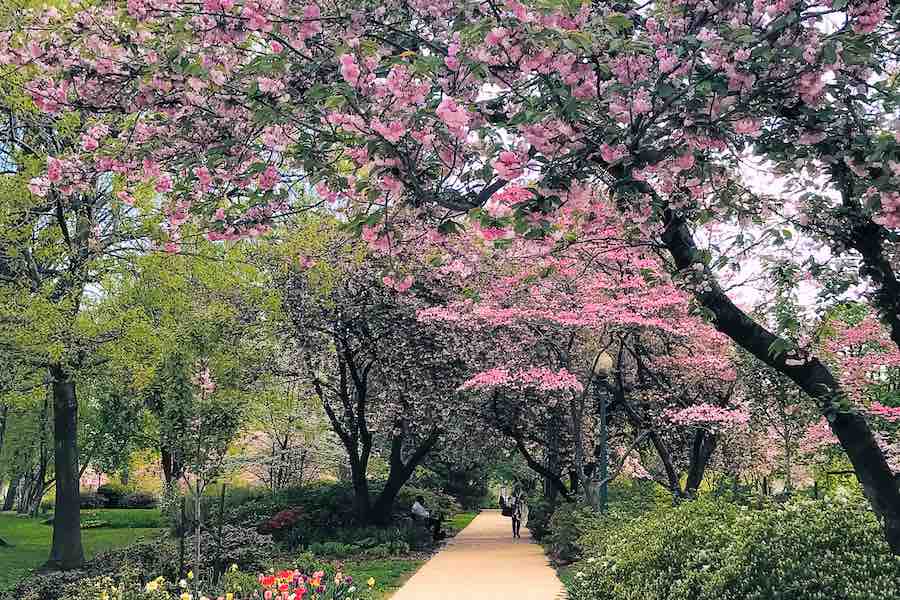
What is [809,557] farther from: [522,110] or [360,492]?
[360,492]

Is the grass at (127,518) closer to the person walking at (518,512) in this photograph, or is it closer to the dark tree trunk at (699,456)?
the person walking at (518,512)

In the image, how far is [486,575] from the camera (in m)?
11.6

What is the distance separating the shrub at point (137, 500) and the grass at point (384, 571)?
22895 millimetres

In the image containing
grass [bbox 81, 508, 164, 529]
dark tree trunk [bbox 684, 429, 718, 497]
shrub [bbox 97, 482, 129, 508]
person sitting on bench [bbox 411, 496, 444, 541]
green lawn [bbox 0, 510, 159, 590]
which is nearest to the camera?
green lawn [bbox 0, 510, 159, 590]

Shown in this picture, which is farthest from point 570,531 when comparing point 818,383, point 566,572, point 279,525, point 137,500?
point 137,500

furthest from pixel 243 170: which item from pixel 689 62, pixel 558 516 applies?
pixel 558 516

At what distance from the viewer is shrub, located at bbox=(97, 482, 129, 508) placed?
3381 cm

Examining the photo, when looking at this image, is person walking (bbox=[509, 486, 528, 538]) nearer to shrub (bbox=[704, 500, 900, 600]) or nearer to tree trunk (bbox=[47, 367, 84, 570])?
tree trunk (bbox=[47, 367, 84, 570])

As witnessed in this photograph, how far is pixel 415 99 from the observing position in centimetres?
340

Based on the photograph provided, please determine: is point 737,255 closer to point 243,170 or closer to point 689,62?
point 689,62

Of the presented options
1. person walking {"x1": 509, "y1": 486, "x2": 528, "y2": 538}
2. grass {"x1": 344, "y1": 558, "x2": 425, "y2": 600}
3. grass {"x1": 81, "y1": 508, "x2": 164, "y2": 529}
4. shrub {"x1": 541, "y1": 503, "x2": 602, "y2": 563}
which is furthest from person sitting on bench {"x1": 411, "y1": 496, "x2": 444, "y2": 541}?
grass {"x1": 81, "y1": 508, "x2": 164, "y2": 529}

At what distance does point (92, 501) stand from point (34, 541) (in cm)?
1417

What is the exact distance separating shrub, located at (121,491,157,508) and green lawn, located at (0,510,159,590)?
151 inches

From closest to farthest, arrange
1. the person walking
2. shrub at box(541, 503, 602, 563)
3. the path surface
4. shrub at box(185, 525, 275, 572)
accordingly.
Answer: the path surface < shrub at box(185, 525, 275, 572) < shrub at box(541, 503, 602, 563) < the person walking
